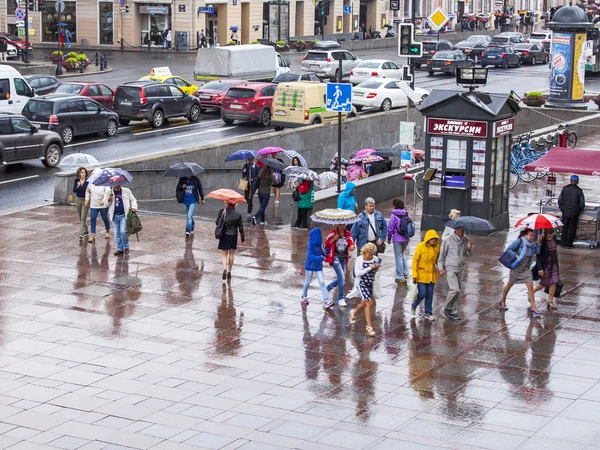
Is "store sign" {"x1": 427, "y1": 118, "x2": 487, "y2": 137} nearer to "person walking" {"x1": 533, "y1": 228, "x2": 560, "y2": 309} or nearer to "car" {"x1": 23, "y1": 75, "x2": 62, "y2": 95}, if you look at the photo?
"person walking" {"x1": 533, "y1": 228, "x2": 560, "y2": 309}

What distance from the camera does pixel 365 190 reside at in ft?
80.9

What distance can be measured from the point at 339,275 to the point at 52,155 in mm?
15595

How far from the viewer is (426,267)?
15695mm

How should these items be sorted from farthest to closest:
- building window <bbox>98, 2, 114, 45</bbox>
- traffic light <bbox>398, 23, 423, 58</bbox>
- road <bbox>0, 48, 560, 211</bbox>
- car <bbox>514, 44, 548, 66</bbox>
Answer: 1. building window <bbox>98, 2, 114, 45</bbox>
2. car <bbox>514, 44, 548, 66</bbox>
3. traffic light <bbox>398, 23, 423, 58</bbox>
4. road <bbox>0, 48, 560, 211</bbox>

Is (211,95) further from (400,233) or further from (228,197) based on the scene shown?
(400,233)

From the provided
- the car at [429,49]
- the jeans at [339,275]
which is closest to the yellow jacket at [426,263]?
the jeans at [339,275]

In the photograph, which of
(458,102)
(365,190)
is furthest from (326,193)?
(458,102)

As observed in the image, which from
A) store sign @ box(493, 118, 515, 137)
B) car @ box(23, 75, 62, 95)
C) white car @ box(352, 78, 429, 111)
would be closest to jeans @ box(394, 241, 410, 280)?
store sign @ box(493, 118, 515, 137)

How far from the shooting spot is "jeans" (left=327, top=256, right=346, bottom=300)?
1659cm

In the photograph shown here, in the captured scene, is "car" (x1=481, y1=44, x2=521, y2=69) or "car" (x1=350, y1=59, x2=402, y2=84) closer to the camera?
"car" (x1=350, y1=59, x2=402, y2=84)

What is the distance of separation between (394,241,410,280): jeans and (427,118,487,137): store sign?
4603 mm

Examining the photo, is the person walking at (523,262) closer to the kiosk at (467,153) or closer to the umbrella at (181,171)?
the kiosk at (467,153)

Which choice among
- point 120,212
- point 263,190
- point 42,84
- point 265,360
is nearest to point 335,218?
point 265,360

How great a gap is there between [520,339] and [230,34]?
6493cm
